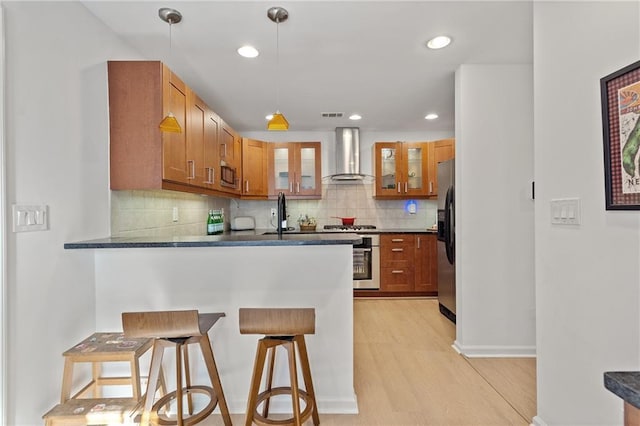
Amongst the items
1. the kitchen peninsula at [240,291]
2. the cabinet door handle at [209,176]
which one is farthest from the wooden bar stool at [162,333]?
the cabinet door handle at [209,176]

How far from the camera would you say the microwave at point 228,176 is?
338 cm

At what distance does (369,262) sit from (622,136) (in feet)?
11.3

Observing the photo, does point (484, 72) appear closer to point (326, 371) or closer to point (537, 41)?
point (537, 41)

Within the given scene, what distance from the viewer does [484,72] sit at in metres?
2.73

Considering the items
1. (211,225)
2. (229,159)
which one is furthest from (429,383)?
(229,159)

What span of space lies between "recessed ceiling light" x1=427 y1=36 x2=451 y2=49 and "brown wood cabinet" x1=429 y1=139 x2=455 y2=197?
7.52 ft

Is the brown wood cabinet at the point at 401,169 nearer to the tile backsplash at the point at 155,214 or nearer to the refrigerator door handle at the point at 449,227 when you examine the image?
the refrigerator door handle at the point at 449,227

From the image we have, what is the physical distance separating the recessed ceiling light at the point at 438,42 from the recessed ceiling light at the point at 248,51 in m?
1.25

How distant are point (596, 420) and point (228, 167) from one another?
338 cm

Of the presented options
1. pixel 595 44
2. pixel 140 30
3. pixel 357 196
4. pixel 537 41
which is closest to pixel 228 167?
pixel 140 30

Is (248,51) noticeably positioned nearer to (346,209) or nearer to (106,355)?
(106,355)

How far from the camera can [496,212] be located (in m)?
2.72

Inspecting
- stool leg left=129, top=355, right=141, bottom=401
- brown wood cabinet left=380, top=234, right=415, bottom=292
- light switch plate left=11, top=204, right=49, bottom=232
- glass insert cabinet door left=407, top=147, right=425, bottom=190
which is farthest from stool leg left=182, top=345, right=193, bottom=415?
glass insert cabinet door left=407, top=147, right=425, bottom=190

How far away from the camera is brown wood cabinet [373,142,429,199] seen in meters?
4.70
